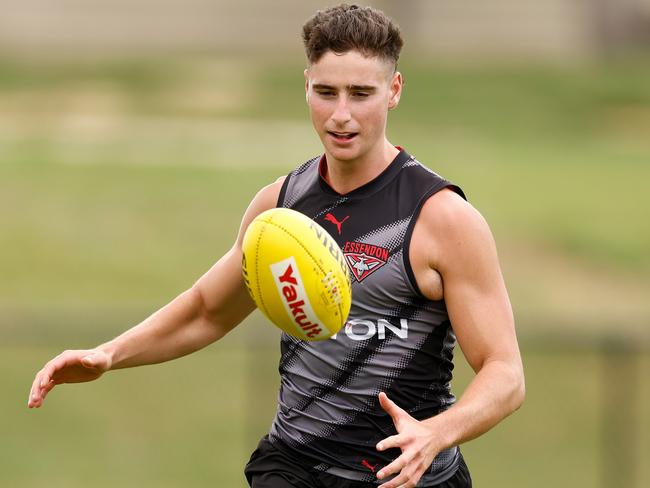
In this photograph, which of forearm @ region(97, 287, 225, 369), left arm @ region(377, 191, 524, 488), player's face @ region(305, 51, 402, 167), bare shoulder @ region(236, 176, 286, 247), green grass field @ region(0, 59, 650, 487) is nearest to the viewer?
left arm @ region(377, 191, 524, 488)

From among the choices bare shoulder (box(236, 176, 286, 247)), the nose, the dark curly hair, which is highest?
the dark curly hair

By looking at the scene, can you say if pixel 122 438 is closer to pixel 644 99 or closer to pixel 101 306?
pixel 101 306

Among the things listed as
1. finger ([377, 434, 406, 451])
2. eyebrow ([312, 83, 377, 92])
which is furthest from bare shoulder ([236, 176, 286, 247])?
finger ([377, 434, 406, 451])

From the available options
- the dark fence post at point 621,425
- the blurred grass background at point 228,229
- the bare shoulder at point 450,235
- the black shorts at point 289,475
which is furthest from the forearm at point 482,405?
the dark fence post at point 621,425

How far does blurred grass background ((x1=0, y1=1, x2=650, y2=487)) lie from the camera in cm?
1398

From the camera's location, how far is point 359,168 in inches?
216

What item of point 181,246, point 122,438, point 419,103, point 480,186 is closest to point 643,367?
point 122,438

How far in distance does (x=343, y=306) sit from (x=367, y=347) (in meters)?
0.36

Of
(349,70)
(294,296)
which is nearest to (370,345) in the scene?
(294,296)

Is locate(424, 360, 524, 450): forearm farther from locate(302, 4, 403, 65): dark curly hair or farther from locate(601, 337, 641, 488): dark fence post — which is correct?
locate(601, 337, 641, 488): dark fence post

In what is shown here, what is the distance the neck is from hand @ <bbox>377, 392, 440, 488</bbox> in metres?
1.08

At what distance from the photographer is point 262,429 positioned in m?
12.1

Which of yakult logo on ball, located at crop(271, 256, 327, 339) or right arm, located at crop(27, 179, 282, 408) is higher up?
yakult logo on ball, located at crop(271, 256, 327, 339)

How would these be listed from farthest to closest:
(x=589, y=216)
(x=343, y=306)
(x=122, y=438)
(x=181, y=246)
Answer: (x=589, y=216) → (x=181, y=246) → (x=122, y=438) → (x=343, y=306)
